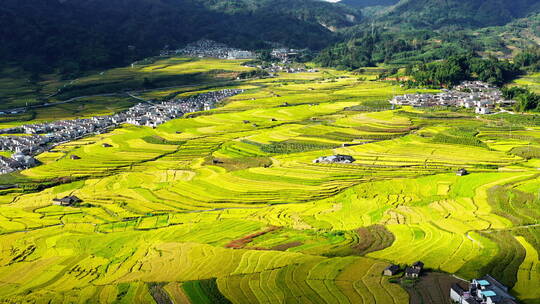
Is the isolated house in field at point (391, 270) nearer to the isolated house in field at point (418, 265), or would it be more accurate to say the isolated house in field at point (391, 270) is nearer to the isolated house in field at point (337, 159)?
the isolated house in field at point (418, 265)

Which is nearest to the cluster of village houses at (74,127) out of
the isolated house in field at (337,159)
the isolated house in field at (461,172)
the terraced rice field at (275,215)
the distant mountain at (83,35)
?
the terraced rice field at (275,215)

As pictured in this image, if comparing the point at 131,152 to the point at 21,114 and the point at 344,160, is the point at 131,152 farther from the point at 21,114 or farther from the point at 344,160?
the point at 21,114

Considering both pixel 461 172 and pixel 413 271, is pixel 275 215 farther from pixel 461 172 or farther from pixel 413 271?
pixel 461 172

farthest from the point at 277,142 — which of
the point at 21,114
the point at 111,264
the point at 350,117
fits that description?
the point at 21,114

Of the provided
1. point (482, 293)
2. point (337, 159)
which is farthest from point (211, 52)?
point (482, 293)

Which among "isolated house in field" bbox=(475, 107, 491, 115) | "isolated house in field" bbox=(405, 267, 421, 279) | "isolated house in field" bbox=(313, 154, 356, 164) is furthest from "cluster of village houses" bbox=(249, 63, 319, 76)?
"isolated house in field" bbox=(405, 267, 421, 279)
